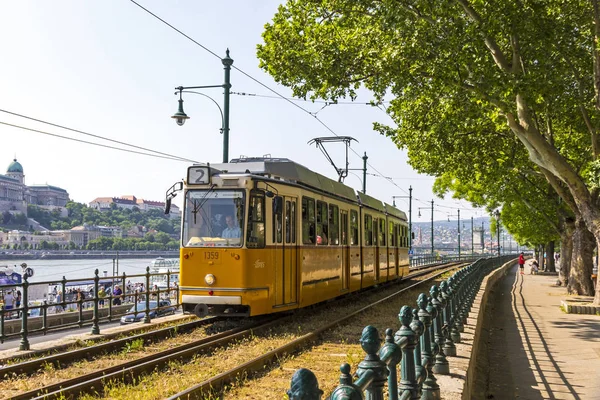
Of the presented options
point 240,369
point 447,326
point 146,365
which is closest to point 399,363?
point 447,326

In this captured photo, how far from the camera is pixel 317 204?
14625 millimetres

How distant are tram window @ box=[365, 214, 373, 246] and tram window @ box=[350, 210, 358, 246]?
1.40m

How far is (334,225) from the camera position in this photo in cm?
1598

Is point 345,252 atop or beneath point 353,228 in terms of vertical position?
beneath

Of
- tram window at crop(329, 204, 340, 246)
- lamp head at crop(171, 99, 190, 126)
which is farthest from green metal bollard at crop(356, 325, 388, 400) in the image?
lamp head at crop(171, 99, 190, 126)

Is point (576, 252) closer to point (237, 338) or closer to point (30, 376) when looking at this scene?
point (237, 338)

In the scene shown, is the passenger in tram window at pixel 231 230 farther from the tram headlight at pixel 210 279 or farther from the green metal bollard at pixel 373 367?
the green metal bollard at pixel 373 367

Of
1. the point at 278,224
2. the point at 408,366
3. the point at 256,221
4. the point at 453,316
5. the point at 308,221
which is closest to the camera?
the point at 408,366

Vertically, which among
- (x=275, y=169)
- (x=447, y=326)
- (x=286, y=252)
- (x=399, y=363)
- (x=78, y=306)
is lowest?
(x=78, y=306)

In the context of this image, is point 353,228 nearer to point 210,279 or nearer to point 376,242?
point 376,242

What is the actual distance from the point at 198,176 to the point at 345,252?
20.0 feet

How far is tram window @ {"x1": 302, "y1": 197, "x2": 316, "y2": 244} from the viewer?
13.7 meters

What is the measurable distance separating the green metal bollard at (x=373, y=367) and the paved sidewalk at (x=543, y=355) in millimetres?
5802

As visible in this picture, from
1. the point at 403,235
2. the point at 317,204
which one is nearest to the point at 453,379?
the point at 317,204
